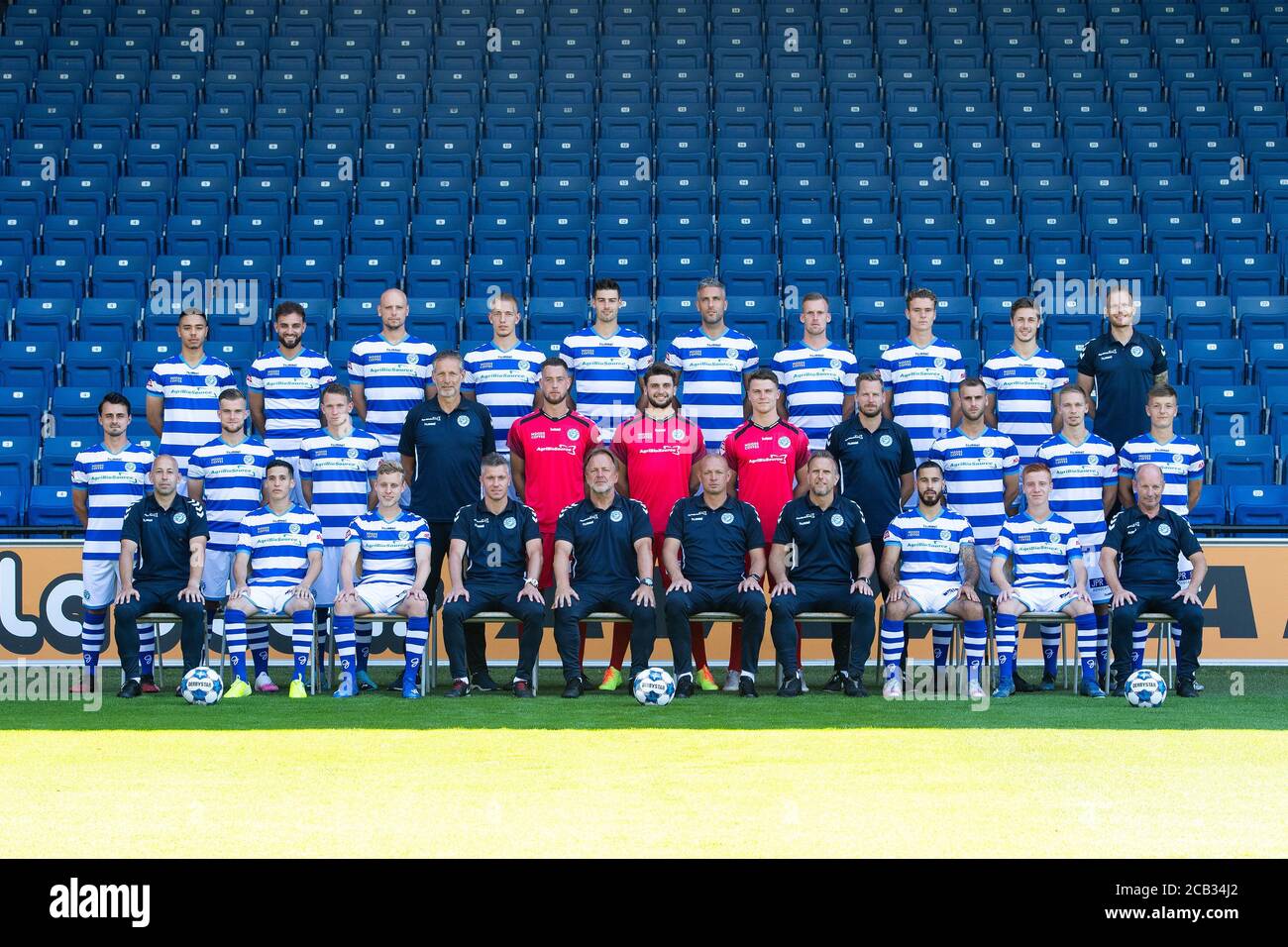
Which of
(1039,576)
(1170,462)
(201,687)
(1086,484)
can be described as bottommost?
(201,687)

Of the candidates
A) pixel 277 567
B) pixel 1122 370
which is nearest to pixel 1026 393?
pixel 1122 370

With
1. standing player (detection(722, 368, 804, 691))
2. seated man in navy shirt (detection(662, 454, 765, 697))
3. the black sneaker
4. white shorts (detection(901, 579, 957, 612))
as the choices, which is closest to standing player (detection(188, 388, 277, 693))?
seated man in navy shirt (detection(662, 454, 765, 697))

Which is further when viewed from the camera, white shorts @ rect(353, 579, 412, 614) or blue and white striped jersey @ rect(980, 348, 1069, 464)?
blue and white striped jersey @ rect(980, 348, 1069, 464)

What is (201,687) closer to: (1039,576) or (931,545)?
(931,545)

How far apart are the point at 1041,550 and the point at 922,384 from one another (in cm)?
119

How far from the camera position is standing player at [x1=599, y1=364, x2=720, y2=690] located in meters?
9.32

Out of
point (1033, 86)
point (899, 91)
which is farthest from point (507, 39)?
point (1033, 86)

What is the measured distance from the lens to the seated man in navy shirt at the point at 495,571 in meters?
8.99

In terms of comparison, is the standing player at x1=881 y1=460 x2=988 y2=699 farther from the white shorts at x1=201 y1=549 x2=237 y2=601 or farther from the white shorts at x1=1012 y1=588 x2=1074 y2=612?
the white shorts at x1=201 y1=549 x2=237 y2=601

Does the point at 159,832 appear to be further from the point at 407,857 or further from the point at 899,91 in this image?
the point at 899,91

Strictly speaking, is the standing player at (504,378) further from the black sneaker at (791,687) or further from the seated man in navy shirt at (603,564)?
the black sneaker at (791,687)

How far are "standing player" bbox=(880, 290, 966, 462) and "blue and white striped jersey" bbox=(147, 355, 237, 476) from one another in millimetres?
3986

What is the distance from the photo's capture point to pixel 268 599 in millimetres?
9242

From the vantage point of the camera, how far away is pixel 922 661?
35.5 feet
